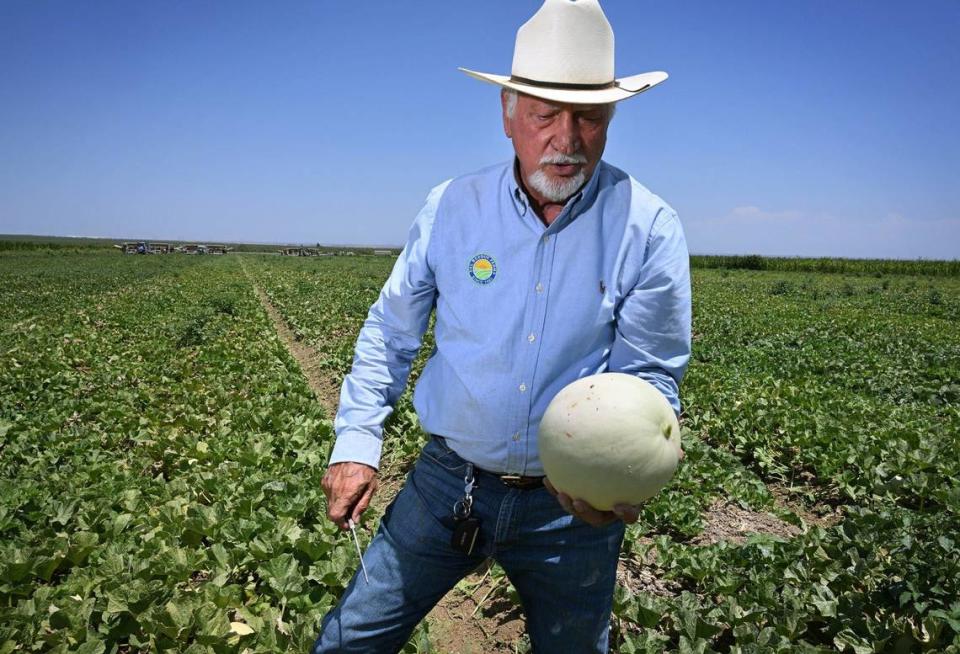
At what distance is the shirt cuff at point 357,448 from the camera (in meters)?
2.27

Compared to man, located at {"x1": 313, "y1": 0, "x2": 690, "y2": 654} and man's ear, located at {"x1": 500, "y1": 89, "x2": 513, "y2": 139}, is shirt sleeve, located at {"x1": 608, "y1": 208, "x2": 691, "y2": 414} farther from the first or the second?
man's ear, located at {"x1": 500, "y1": 89, "x2": 513, "y2": 139}

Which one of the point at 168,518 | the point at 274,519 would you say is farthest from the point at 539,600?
the point at 168,518

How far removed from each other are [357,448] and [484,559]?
617mm

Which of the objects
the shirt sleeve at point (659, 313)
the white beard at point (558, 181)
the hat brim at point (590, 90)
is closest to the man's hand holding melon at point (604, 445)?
the shirt sleeve at point (659, 313)

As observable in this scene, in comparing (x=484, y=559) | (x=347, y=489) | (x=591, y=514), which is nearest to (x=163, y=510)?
(x=347, y=489)

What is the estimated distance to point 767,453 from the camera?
6.48m

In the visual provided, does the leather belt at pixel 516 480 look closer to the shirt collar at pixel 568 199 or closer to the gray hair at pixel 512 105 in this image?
the shirt collar at pixel 568 199

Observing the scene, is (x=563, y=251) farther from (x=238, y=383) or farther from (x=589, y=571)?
(x=238, y=383)

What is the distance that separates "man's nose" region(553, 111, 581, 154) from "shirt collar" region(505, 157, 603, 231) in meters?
0.12

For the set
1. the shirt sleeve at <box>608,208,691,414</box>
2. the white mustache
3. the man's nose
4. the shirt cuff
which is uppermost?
the man's nose

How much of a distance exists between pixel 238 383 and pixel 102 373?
2380mm

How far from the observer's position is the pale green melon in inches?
73.0

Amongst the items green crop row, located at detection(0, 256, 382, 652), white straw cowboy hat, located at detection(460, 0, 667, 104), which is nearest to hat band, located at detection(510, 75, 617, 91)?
white straw cowboy hat, located at detection(460, 0, 667, 104)

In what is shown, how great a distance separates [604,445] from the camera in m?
1.92
